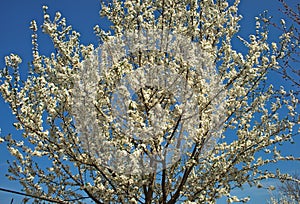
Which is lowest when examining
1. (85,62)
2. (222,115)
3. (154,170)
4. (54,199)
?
(54,199)

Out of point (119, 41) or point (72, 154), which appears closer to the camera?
point (72, 154)

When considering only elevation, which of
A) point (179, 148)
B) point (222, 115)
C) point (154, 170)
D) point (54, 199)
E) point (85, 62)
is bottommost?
point (54, 199)

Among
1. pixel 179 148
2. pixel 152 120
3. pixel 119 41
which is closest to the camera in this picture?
pixel 152 120

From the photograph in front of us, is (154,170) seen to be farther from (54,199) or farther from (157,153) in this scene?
(54,199)

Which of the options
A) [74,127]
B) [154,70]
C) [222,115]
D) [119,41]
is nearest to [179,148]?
[222,115]

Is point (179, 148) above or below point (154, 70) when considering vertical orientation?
below

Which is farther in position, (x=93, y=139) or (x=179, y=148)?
(x=179, y=148)

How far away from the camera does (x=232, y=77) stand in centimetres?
657

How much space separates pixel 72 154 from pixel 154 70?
7.05ft

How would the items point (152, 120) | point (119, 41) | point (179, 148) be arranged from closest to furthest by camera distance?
point (152, 120)
point (179, 148)
point (119, 41)

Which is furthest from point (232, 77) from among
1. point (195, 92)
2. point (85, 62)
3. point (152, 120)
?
point (85, 62)

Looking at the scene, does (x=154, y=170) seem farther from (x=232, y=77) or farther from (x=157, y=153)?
(x=232, y=77)

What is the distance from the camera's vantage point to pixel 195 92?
648 cm

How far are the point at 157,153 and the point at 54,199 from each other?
7.22 ft
